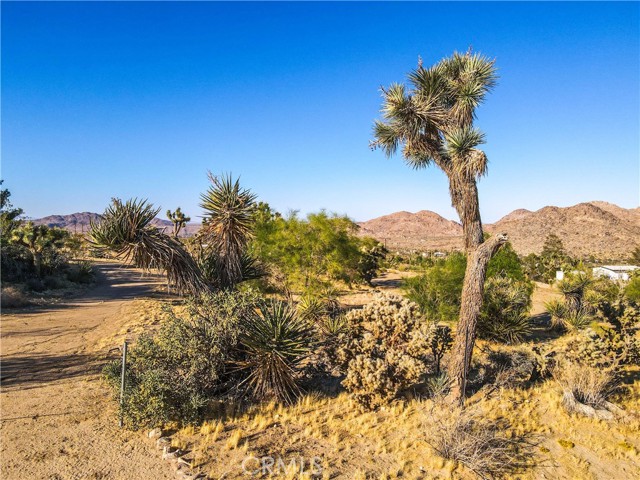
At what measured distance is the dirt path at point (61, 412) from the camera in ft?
19.0

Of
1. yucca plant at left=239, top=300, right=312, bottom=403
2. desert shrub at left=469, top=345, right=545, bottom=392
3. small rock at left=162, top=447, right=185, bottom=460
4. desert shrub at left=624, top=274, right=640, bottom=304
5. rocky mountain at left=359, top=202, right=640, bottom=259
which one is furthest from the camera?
rocky mountain at left=359, top=202, right=640, bottom=259

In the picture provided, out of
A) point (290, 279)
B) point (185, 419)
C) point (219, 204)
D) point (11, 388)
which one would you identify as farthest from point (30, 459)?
point (290, 279)

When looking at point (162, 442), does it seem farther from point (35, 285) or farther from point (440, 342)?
point (35, 285)

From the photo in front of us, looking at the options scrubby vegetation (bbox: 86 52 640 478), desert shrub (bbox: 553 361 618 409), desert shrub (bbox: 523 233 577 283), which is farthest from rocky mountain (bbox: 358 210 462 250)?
scrubby vegetation (bbox: 86 52 640 478)

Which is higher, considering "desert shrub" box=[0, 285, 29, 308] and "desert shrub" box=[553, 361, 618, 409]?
"desert shrub" box=[0, 285, 29, 308]

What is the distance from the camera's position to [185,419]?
22.9ft

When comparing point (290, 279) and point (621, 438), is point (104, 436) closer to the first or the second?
point (621, 438)

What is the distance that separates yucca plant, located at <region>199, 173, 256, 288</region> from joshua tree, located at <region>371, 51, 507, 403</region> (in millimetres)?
3647

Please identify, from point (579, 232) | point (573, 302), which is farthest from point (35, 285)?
point (579, 232)

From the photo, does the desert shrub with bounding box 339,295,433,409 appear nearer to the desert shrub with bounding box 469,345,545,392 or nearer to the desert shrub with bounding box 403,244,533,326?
the desert shrub with bounding box 469,345,545,392

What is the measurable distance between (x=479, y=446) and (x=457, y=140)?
560 centimetres

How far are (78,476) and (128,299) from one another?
1692 cm

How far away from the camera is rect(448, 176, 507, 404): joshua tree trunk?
25.9 feet

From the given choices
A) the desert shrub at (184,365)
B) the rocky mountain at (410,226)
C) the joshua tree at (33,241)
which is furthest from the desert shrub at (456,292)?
the rocky mountain at (410,226)
